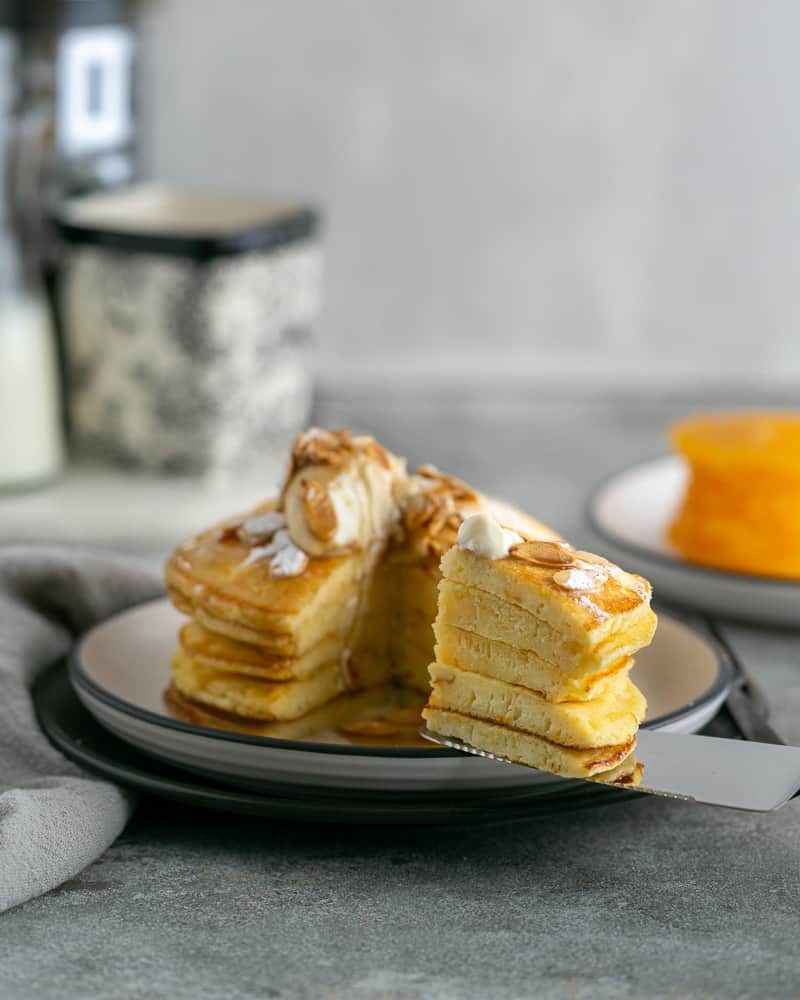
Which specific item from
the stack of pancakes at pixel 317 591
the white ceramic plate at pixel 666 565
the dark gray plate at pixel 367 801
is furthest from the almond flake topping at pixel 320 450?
the white ceramic plate at pixel 666 565

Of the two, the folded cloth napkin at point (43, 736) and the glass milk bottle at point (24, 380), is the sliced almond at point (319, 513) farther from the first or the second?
the glass milk bottle at point (24, 380)

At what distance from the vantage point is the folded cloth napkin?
0.82m

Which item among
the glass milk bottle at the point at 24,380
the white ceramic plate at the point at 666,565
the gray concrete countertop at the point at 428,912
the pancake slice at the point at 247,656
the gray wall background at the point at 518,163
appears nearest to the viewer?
the gray concrete countertop at the point at 428,912

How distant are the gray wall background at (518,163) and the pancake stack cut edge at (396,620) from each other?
4.47 ft

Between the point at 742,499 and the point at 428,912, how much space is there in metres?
0.66

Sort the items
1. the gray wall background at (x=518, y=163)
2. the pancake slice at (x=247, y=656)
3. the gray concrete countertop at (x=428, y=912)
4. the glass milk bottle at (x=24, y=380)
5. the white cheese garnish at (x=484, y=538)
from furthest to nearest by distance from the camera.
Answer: the gray wall background at (x=518, y=163), the glass milk bottle at (x=24, y=380), the pancake slice at (x=247, y=656), the white cheese garnish at (x=484, y=538), the gray concrete countertop at (x=428, y=912)

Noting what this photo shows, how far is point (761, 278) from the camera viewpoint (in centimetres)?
240

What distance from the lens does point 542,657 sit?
82 centimetres

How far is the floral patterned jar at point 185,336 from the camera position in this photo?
172 cm

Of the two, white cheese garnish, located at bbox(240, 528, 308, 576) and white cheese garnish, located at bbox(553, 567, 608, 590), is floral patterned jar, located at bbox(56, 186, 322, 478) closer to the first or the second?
white cheese garnish, located at bbox(240, 528, 308, 576)

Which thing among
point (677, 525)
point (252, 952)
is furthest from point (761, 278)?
point (252, 952)

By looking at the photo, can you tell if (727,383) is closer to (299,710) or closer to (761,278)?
(761,278)

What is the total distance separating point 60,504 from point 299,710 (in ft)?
2.69

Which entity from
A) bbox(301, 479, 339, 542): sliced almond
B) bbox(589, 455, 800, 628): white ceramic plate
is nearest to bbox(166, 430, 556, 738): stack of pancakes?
bbox(301, 479, 339, 542): sliced almond
